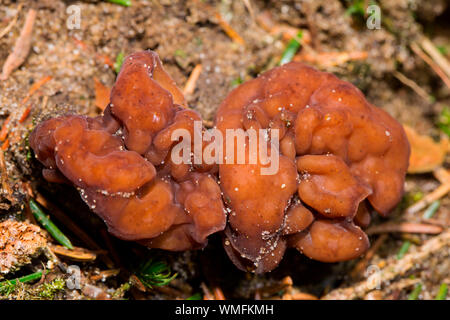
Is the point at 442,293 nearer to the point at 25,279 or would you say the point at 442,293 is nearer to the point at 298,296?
the point at 298,296

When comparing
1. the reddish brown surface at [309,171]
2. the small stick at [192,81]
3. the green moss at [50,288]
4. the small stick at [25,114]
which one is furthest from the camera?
the small stick at [192,81]

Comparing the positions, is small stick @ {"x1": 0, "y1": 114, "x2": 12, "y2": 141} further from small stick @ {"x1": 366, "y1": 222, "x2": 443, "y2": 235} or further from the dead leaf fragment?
small stick @ {"x1": 366, "y1": 222, "x2": 443, "y2": 235}

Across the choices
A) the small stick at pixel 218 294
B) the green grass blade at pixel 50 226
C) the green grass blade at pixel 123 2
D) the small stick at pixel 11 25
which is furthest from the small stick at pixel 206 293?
the small stick at pixel 11 25

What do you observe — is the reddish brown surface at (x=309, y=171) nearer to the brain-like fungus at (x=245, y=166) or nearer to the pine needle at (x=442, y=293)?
the brain-like fungus at (x=245, y=166)

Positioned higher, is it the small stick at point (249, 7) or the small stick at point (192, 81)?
the small stick at point (249, 7)

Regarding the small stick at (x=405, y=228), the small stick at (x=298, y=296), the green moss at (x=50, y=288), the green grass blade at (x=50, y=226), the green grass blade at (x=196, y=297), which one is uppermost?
the green grass blade at (x=50, y=226)
